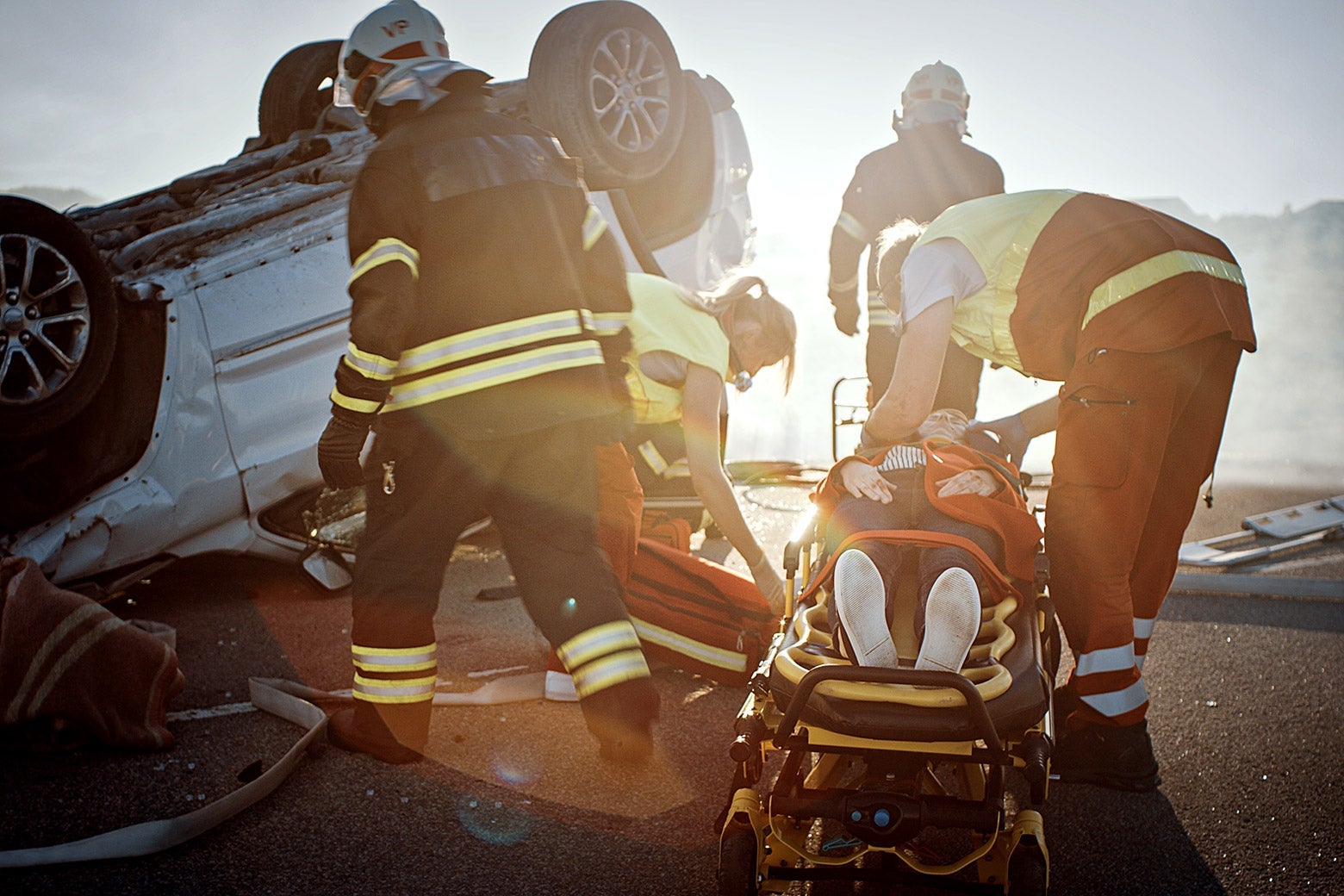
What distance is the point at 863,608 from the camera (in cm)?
214

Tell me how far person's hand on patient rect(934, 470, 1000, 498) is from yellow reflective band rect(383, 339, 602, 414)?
1027 mm

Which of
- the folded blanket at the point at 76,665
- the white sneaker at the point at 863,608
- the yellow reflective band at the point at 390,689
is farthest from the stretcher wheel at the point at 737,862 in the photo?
the folded blanket at the point at 76,665

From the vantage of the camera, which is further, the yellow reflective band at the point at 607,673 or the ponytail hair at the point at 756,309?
the ponytail hair at the point at 756,309

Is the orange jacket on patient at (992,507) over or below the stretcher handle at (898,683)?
over

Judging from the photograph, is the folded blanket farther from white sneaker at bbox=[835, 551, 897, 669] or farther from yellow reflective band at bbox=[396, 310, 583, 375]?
white sneaker at bbox=[835, 551, 897, 669]

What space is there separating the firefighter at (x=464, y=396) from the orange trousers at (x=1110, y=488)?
3.96 ft

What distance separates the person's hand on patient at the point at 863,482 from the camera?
2562 millimetres

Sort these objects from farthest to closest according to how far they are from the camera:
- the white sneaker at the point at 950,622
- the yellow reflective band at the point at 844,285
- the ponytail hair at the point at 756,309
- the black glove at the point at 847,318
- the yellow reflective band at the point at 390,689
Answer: the black glove at the point at 847,318 → the yellow reflective band at the point at 844,285 → the ponytail hair at the point at 756,309 → the yellow reflective band at the point at 390,689 → the white sneaker at the point at 950,622

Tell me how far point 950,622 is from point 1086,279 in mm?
1155

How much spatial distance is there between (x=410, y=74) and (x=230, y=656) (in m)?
2.25

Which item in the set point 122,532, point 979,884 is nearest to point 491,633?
point 122,532

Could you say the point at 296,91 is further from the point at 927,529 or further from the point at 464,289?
the point at 927,529

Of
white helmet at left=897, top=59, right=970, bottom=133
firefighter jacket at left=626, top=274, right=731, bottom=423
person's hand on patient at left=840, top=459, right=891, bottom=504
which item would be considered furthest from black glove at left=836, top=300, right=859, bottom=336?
Answer: person's hand on patient at left=840, top=459, right=891, bottom=504

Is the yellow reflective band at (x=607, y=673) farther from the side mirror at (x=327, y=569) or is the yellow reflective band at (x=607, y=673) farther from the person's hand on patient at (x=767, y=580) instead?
the side mirror at (x=327, y=569)
